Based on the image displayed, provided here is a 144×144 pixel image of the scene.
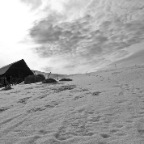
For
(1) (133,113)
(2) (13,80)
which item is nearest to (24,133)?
(1) (133,113)

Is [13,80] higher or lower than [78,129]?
higher

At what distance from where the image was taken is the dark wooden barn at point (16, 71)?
32.7 metres

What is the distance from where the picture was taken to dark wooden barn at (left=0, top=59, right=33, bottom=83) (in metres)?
32.7

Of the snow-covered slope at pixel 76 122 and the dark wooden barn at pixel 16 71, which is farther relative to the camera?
the dark wooden barn at pixel 16 71

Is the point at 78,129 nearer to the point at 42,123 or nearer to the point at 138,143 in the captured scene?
the point at 42,123

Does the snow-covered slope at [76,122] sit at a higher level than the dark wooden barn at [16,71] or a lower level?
lower

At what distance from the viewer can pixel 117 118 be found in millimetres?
5273

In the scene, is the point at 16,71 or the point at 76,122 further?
the point at 16,71

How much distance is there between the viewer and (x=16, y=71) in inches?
1353

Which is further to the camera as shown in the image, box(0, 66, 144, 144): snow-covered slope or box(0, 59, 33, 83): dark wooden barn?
box(0, 59, 33, 83): dark wooden barn

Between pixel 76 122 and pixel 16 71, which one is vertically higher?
pixel 16 71

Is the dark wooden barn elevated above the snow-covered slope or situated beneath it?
elevated above

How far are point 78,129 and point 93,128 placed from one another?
32 centimetres

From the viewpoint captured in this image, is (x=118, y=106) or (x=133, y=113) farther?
(x=118, y=106)
